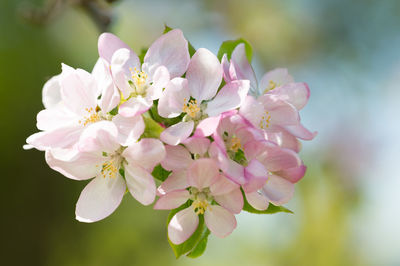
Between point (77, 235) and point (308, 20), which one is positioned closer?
point (308, 20)

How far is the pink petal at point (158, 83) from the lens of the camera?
92 cm

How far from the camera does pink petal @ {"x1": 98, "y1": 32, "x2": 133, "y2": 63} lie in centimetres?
96

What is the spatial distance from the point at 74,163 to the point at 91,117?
0.35 ft

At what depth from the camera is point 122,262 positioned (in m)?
6.98

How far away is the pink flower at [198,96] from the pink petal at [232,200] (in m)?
0.16

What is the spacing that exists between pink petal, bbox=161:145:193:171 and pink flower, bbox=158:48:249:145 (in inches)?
0.9

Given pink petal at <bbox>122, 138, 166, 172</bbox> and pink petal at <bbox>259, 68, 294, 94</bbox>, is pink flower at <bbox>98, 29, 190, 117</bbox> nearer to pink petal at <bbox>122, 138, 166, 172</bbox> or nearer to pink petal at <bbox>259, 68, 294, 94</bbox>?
pink petal at <bbox>122, 138, 166, 172</bbox>

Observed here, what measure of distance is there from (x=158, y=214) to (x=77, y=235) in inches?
54.1

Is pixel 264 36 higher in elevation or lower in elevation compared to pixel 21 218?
higher

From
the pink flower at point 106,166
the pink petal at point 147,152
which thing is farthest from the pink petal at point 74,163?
the pink petal at point 147,152

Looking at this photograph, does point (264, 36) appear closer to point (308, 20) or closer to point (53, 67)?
point (308, 20)

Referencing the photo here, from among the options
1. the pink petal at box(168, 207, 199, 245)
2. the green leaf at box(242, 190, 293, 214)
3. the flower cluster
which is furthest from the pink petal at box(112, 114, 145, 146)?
the green leaf at box(242, 190, 293, 214)

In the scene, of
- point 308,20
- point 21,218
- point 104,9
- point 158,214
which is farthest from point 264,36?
point 21,218

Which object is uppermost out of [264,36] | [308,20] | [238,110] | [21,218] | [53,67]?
[308,20]
